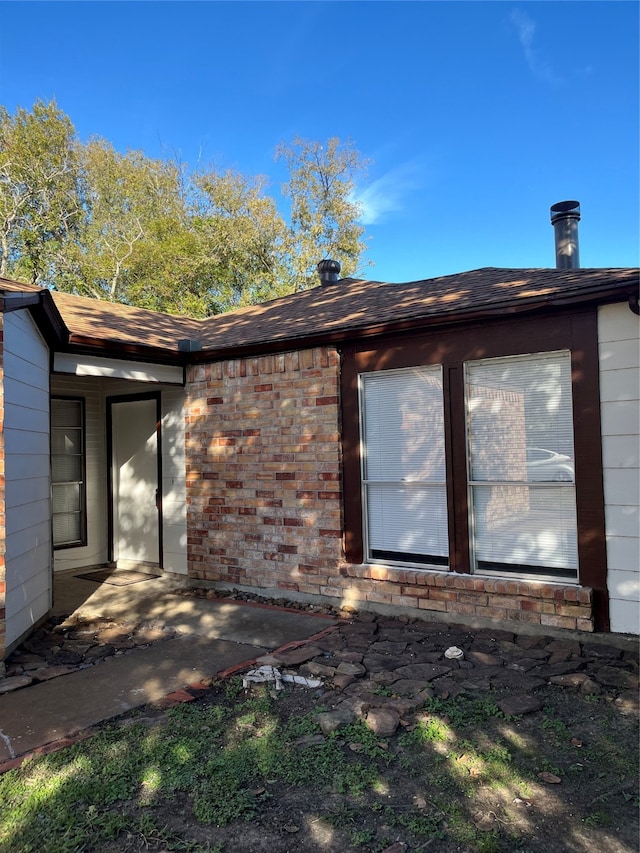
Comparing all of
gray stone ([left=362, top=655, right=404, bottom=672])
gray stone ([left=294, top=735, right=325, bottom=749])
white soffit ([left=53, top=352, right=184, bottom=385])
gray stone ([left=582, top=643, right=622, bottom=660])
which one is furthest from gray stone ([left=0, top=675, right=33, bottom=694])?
gray stone ([left=582, top=643, right=622, bottom=660])

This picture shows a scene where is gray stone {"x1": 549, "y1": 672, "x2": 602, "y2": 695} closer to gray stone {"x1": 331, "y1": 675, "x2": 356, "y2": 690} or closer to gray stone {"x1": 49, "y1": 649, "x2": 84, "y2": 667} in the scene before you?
gray stone {"x1": 331, "y1": 675, "x2": 356, "y2": 690}

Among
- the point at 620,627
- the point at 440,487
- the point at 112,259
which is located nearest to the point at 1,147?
the point at 112,259

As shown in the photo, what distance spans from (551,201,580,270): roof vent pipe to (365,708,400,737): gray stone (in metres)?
5.71

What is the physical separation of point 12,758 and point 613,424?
176 inches

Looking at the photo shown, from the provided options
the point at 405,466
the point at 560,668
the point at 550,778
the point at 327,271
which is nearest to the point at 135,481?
the point at 405,466

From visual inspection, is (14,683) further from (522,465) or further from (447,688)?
(522,465)

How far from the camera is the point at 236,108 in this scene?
18.6m

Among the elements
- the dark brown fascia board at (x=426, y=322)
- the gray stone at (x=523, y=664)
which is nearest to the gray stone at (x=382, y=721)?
the gray stone at (x=523, y=664)

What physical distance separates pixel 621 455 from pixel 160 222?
22.5 m

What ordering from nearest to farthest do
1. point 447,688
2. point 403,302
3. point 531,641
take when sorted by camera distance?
point 447,688 < point 531,641 < point 403,302

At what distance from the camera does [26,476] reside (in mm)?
4855

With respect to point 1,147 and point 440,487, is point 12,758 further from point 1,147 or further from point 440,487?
point 1,147

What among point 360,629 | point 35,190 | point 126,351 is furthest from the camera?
point 35,190

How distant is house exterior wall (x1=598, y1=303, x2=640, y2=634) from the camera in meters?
4.30
